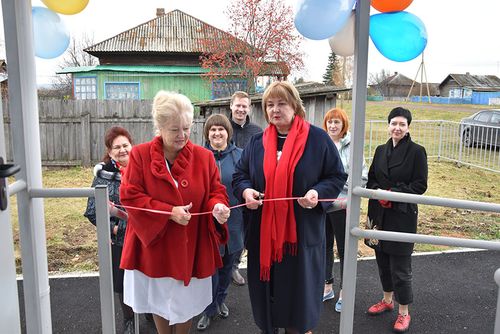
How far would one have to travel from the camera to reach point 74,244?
195 inches

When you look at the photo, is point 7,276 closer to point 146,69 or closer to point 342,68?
point 342,68

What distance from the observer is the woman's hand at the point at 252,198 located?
2.25 metres

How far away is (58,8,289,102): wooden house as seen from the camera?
13812 millimetres

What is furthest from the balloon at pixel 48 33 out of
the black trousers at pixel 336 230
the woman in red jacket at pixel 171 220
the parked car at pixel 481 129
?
the parked car at pixel 481 129

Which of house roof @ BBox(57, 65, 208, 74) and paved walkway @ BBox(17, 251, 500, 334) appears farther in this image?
house roof @ BBox(57, 65, 208, 74)

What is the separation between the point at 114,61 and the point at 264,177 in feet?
43.6

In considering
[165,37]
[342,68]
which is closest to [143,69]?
[165,37]

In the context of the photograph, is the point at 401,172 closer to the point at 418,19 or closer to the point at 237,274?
the point at 418,19

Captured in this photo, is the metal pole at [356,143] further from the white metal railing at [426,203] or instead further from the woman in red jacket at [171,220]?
the woman in red jacket at [171,220]

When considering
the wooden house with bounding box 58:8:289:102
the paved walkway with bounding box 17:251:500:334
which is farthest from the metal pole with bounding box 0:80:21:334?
the wooden house with bounding box 58:8:289:102

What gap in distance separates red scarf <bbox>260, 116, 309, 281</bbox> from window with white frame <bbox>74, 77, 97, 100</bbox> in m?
13.2

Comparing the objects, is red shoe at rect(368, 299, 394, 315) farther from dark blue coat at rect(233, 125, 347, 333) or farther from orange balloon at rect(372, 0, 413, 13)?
orange balloon at rect(372, 0, 413, 13)

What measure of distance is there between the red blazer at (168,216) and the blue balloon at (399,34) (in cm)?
115

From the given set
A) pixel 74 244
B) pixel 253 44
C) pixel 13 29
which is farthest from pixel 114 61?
pixel 13 29
